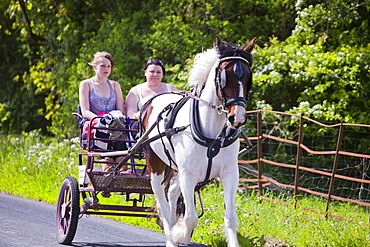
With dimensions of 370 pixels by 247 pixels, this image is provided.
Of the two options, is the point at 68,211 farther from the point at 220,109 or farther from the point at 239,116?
the point at 239,116

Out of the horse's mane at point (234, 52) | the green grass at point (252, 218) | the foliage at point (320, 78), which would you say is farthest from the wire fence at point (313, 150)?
the horse's mane at point (234, 52)

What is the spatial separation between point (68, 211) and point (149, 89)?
5.27ft

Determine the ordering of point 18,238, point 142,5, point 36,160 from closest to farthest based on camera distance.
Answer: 1. point 18,238
2. point 36,160
3. point 142,5

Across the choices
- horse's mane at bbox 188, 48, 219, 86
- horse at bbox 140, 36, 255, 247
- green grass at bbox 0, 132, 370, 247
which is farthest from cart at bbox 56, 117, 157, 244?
horse's mane at bbox 188, 48, 219, 86

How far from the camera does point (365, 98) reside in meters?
10.0

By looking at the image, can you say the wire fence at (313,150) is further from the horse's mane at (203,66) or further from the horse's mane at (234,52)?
the horse's mane at (234,52)

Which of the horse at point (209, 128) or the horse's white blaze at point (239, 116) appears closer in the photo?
Result: the horse's white blaze at point (239, 116)

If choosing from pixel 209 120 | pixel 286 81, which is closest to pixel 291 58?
pixel 286 81

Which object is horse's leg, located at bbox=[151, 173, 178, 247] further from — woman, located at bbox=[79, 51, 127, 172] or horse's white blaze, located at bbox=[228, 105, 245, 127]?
horse's white blaze, located at bbox=[228, 105, 245, 127]

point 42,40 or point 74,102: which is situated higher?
point 42,40

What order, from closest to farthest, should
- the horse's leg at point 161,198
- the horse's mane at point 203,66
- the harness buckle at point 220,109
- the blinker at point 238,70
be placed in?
the blinker at point 238,70 < the harness buckle at point 220,109 < the horse's mane at point 203,66 < the horse's leg at point 161,198

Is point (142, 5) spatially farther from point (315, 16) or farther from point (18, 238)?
point (18, 238)

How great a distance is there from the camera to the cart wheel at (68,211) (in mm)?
5898

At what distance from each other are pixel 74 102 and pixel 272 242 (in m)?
8.00
